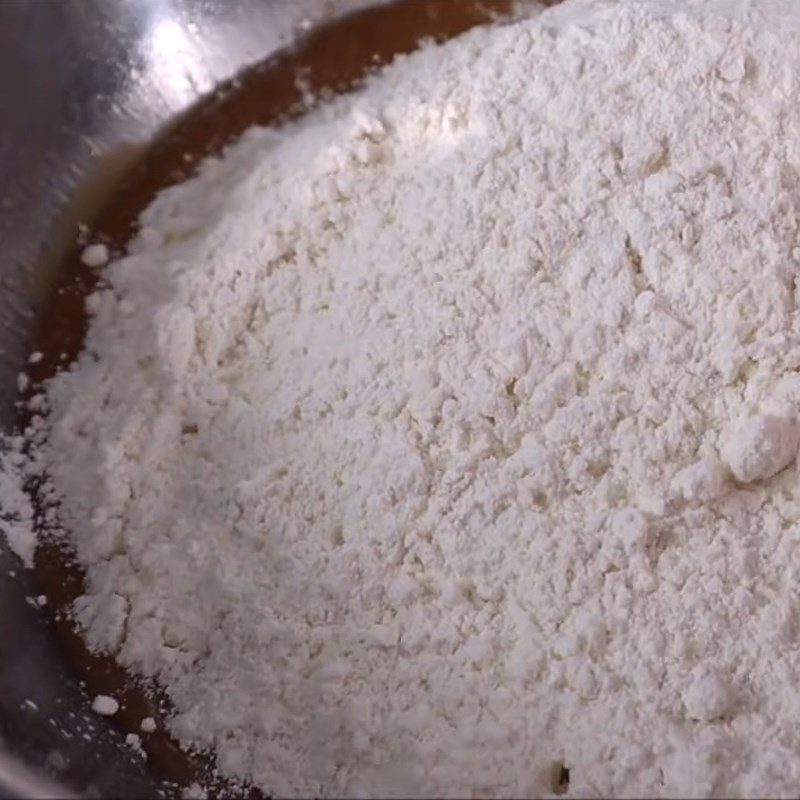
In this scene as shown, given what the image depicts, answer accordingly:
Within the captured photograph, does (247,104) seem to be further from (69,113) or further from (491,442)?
(491,442)

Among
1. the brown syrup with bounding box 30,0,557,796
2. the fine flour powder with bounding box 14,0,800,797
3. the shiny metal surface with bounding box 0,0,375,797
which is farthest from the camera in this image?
Answer: the brown syrup with bounding box 30,0,557,796

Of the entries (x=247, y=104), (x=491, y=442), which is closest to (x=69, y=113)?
(x=247, y=104)

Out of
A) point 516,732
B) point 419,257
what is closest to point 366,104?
point 419,257

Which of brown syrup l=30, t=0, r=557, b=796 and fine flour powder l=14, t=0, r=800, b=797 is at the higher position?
brown syrup l=30, t=0, r=557, b=796

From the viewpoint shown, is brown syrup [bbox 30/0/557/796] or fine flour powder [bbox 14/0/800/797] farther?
brown syrup [bbox 30/0/557/796]

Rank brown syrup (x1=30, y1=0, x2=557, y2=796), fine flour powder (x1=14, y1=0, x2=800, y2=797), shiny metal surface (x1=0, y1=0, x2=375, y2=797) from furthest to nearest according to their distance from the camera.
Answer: brown syrup (x1=30, y1=0, x2=557, y2=796) → shiny metal surface (x1=0, y1=0, x2=375, y2=797) → fine flour powder (x1=14, y1=0, x2=800, y2=797)

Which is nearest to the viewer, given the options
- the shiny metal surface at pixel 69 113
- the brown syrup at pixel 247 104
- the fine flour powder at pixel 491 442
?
the fine flour powder at pixel 491 442
